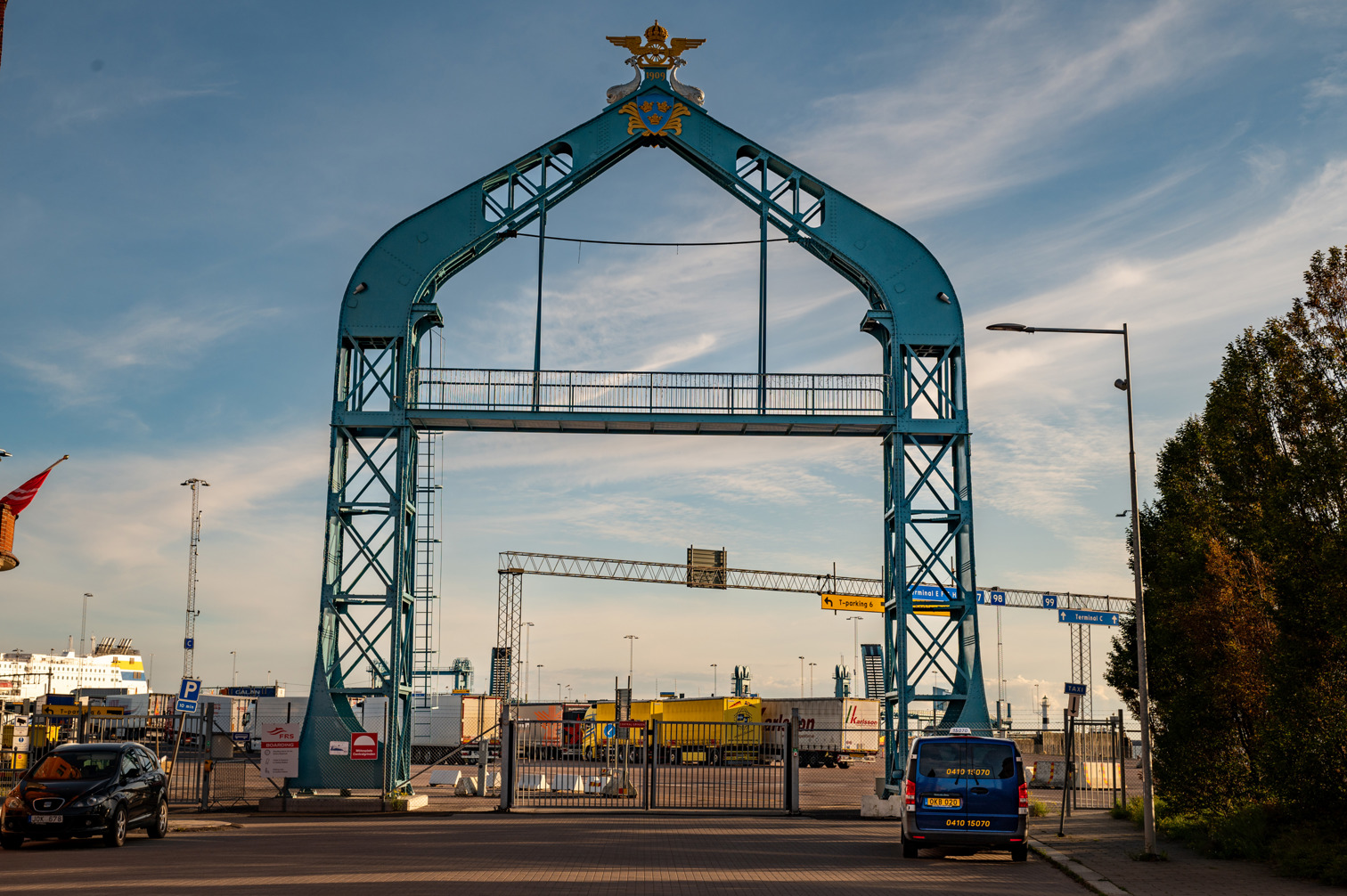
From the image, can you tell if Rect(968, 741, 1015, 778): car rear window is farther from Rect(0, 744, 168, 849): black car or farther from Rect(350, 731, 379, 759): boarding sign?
Rect(350, 731, 379, 759): boarding sign

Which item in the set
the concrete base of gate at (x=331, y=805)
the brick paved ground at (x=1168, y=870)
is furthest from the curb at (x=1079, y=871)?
the concrete base of gate at (x=331, y=805)

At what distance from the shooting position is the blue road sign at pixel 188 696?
2906cm

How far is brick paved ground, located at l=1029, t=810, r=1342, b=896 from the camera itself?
49.8ft

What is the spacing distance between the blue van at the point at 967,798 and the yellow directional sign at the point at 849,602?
198 feet

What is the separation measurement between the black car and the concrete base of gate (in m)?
6.02

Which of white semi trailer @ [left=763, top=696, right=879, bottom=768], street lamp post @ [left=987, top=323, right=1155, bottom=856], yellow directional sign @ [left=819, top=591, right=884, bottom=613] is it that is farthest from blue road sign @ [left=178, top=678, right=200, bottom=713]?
yellow directional sign @ [left=819, top=591, right=884, bottom=613]

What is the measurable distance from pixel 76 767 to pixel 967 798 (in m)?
14.8

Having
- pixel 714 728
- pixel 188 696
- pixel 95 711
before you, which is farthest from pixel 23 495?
pixel 714 728

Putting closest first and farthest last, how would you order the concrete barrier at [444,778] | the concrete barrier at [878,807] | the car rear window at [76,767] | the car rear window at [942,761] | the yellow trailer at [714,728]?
the car rear window at [942,761]
the car rear window at [76,767]
the concrete barrier at [878,807]
the concrete barrier at [444,778]
the yellow trailer at [714,728]

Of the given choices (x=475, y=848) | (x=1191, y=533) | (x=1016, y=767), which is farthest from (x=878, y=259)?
(x=475, y=848)

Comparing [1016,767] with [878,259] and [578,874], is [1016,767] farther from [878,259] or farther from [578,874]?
[878,259]

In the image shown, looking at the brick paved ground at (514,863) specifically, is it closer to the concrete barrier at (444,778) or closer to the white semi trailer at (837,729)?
the concrete barrier at (444,778)

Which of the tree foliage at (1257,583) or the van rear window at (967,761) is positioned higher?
the tree foliage at (1257,583)

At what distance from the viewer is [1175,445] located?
87.6 ft
